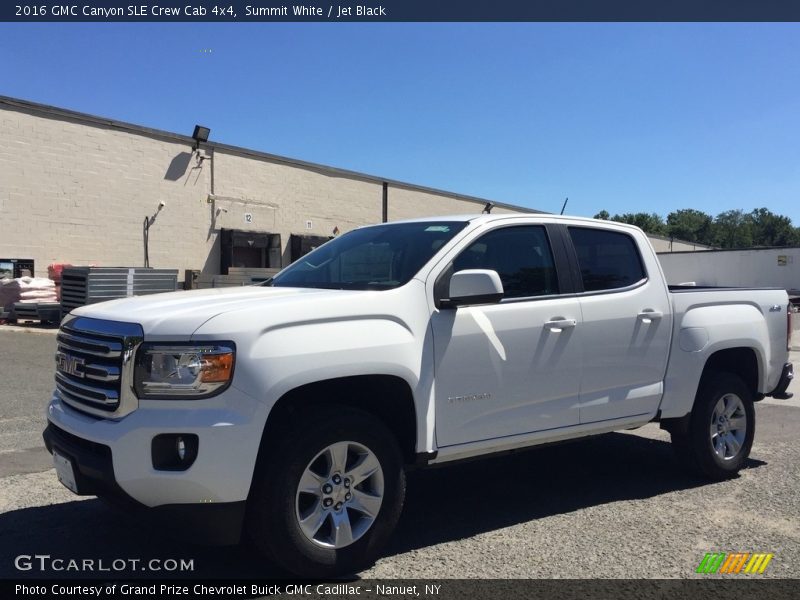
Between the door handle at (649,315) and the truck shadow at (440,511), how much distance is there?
134 centimetres

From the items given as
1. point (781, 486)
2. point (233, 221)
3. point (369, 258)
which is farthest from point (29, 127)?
point (781, 486)

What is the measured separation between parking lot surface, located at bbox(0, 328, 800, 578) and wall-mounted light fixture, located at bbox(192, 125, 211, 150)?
20185 mm

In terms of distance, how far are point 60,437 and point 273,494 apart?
1.27 m

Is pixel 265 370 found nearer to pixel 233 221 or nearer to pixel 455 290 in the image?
pixel 455 290

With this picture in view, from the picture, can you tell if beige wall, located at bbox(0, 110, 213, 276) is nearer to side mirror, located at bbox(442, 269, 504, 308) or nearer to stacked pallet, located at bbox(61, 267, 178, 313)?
stacked pallet, located at bbox(61, 267, 178, 313)

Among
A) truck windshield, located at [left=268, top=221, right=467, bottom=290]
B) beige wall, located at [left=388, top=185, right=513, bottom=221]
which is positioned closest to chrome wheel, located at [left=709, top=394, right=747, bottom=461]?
truck windshield, located at [left=268, top=221, right=467, bottom=290]

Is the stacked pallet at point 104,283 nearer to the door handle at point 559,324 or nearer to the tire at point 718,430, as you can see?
the tire at point 718,430

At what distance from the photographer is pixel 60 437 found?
3.80m

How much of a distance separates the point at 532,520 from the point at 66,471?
2.89m

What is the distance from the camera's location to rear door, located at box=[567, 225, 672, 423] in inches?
191

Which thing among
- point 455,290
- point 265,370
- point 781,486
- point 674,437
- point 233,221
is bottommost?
point 781,486

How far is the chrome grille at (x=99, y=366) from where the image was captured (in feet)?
11.2

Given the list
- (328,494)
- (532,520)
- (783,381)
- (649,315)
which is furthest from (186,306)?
(783,381)

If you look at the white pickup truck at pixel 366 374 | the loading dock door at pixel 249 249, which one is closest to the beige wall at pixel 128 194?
the loading dock door at pixel 249 249
